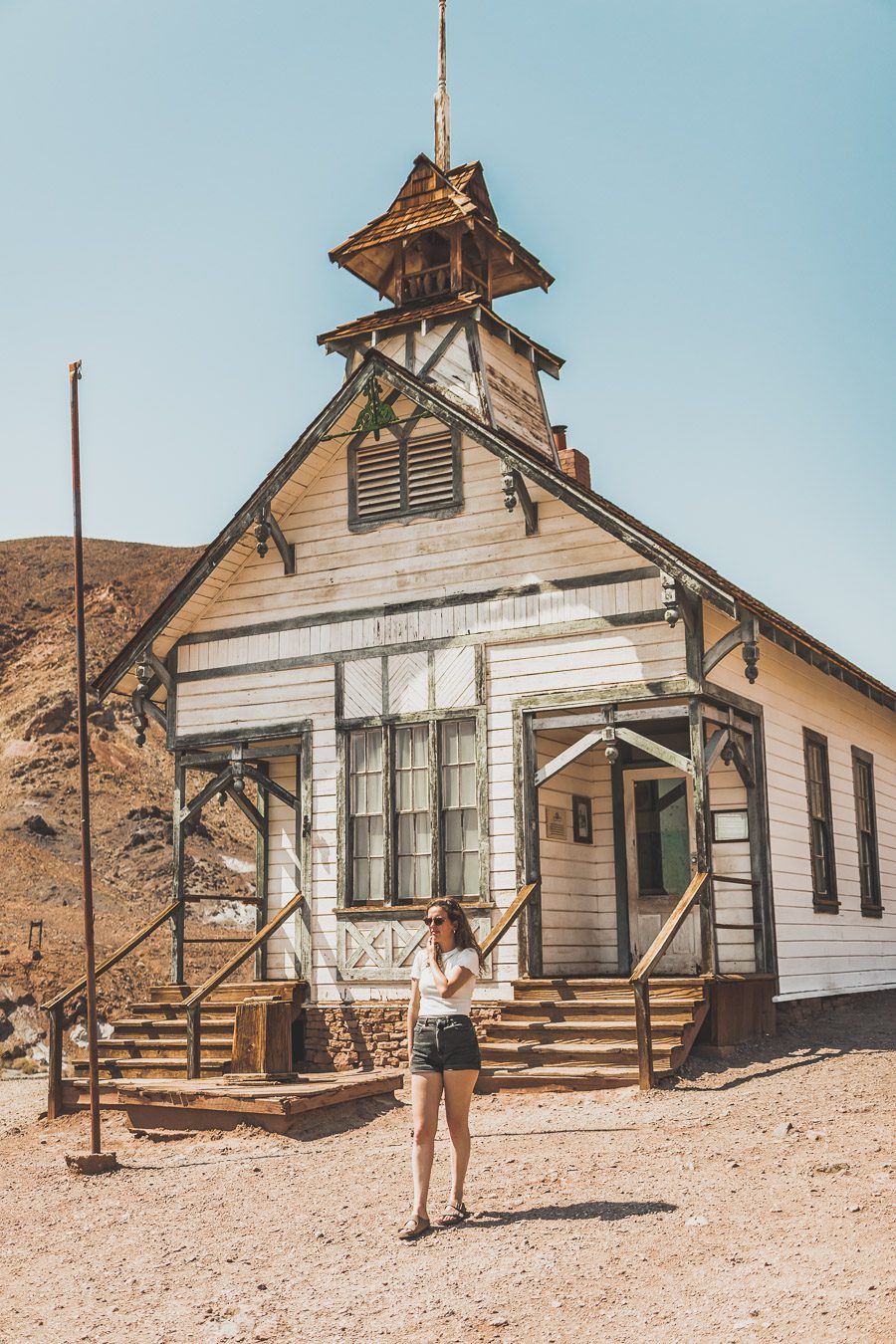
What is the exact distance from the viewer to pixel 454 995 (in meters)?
8.27

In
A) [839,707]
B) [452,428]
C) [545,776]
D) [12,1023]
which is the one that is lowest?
[12,1023]

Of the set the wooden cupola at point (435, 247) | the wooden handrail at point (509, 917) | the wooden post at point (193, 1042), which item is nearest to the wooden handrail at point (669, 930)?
the wooden handrail at point (509, 917)

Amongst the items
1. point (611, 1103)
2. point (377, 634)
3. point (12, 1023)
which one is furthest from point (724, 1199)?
point (12, 1023)

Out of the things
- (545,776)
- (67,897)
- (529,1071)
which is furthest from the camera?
(67,897)

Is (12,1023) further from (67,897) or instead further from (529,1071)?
(529,1071)

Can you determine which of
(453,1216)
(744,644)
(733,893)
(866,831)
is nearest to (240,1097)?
(453,1216)

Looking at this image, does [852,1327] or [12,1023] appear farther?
[12,1023]

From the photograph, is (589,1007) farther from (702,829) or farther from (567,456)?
(567,456)

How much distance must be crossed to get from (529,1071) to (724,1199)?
479 cm

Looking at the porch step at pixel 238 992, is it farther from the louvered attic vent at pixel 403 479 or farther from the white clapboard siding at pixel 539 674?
the louvered attic vent at pixel 403 479

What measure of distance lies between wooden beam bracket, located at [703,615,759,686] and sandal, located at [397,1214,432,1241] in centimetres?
713

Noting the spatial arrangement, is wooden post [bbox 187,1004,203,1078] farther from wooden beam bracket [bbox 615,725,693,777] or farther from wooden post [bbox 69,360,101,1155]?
wooden beam bracket [bbox 615,725,693,777]

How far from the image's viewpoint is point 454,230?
19984mm

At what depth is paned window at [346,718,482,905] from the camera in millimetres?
15633
